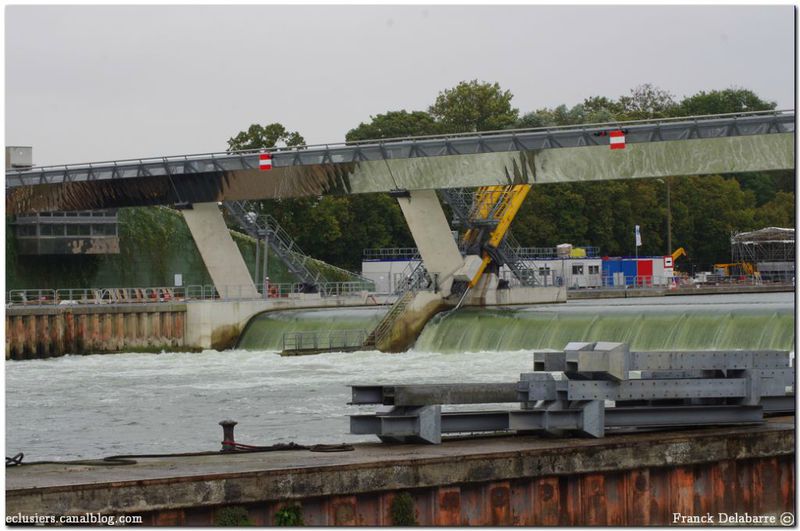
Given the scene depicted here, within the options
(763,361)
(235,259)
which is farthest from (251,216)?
(763,361)

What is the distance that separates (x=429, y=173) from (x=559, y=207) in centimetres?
5347

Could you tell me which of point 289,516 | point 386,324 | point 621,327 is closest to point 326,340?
point 386,324

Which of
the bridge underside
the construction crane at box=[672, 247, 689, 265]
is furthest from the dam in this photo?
the construction crane at box=[672, 247, 689, 265]

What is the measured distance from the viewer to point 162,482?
17.3 meters

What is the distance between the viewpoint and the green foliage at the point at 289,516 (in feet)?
58.7

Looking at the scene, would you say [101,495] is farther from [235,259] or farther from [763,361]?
[235,259]

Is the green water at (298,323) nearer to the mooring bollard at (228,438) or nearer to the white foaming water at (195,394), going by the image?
the white foaming water at (195,394)

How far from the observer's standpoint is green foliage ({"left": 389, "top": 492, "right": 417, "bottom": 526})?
1861 cm

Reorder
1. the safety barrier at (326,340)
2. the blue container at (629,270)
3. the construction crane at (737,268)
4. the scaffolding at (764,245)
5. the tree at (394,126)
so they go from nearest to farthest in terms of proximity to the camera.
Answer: the safety barrier at (326,340), the blue container at (629,270), the scaffolding at (764,245), the construction crane at (737,268), the tree at (394,126)

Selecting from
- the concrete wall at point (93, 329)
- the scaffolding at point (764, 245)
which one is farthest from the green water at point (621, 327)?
Answer: the scaffolding at point (764, 245)

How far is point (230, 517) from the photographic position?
57.7 feet

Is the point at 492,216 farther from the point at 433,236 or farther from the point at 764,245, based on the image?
the point at 764,245

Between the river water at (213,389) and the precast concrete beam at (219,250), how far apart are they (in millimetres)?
5270

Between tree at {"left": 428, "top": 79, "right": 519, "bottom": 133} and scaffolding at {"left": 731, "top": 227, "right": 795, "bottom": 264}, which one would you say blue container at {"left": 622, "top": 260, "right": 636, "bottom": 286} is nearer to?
scaffolding at {"left": 731, "top": 227, "right": 795, "bottom": 264}
